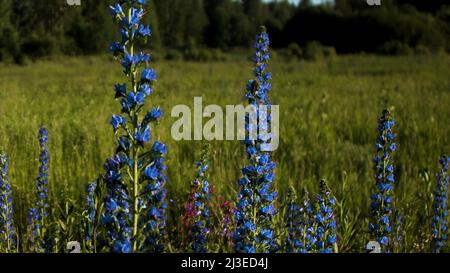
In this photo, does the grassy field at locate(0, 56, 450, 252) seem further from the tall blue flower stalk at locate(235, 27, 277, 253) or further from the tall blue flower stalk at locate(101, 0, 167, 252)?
the tall blue flower stalk at locate(235, 27, 277, 253)

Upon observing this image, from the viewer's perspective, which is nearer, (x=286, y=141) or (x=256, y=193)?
(x=256, y=193)

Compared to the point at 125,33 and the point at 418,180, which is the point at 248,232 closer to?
the point at 125,33

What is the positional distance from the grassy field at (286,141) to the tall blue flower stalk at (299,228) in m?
0.27

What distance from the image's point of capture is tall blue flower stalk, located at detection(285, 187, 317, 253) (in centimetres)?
229

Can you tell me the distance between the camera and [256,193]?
2.06 metres

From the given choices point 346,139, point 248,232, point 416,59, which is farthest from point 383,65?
point 248,232

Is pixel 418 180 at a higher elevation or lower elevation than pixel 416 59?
lower

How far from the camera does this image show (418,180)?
168 inches

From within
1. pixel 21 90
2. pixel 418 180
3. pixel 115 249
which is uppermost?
pixel 21 90

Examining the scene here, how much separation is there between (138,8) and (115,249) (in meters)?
0.81

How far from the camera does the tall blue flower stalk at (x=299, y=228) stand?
2291mm

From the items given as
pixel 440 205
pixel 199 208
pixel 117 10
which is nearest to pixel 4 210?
pixel 199 208
